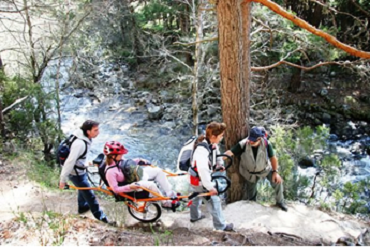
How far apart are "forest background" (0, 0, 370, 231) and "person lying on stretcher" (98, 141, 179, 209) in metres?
1.74

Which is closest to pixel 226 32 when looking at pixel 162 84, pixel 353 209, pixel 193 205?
pixel 193 205

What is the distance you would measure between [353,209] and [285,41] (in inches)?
212

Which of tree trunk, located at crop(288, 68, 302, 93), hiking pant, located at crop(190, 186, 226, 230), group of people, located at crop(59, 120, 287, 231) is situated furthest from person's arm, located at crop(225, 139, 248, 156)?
tree trunk, located at crop(288, 68, 302, 93)

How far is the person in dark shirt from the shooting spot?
4506 mm

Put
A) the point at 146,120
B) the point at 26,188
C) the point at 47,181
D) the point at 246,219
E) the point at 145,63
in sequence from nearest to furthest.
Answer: the point at 246,219
the point at 26,188
the point at 47,181
the point at 146,120
the point at 145,63

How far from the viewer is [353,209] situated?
6.09m

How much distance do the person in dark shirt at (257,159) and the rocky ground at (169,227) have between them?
0.51 meters

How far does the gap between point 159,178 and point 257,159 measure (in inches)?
62.9

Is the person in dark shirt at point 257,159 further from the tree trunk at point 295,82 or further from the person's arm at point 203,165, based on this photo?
the tree trunk at point 295,82

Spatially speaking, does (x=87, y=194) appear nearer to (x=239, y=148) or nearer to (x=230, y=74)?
(x=239, y=148)

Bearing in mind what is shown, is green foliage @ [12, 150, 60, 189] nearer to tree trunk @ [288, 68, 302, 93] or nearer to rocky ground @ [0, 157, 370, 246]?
rocky ground @ [0, 157, 370, 246]

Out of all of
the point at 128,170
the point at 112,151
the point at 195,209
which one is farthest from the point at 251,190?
the point at 112,151

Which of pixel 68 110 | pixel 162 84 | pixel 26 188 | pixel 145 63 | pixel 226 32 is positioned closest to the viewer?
pixel 226 32

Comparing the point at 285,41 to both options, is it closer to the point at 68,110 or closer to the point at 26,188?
the point at 26,188
